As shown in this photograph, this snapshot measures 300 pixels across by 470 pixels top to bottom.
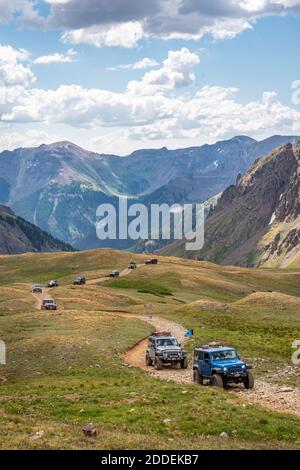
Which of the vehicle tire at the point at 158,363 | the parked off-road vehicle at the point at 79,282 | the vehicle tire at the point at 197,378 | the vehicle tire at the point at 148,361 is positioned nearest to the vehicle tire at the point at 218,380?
the vehicle tire at the point at 197,378

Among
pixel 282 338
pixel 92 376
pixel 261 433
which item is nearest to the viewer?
pixel 261 433

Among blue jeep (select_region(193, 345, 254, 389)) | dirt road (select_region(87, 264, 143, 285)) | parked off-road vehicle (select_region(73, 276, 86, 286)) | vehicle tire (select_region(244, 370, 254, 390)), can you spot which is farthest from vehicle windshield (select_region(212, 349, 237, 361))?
dirt road (select_region(87, 264, 143, 285))

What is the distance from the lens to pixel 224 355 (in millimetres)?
39344

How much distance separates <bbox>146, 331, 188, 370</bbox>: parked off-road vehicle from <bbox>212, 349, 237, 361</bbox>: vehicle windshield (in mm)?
8617

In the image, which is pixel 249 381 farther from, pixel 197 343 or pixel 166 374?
pixel 197 343

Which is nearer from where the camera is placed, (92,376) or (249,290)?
(92,376)

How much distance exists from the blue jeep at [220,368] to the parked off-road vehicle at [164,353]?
255 inches

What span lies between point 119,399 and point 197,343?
23.8 m

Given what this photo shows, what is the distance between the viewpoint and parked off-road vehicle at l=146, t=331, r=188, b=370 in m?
47.3

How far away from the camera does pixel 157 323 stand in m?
76.8

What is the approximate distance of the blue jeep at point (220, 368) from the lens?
37969 millimetres

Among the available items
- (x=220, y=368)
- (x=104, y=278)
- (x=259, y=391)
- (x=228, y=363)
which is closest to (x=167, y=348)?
(x=220, y=368)

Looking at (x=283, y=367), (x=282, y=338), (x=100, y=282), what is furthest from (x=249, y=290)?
(x=283, y=367)

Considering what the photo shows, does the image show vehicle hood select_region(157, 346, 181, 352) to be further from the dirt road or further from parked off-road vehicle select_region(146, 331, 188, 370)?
the dirt road
